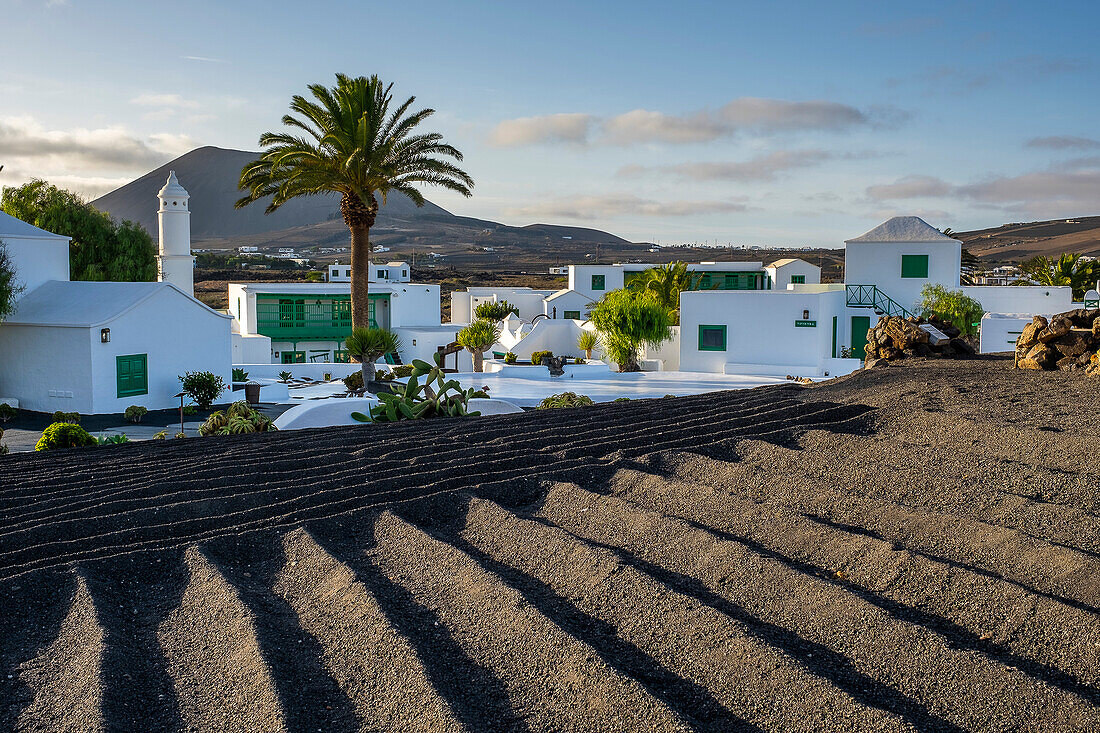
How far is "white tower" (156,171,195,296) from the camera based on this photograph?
32.5 m

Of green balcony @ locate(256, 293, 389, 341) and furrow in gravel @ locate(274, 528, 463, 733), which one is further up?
green balcony @ locate(256, 293, 389, 341)

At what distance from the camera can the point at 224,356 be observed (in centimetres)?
2659

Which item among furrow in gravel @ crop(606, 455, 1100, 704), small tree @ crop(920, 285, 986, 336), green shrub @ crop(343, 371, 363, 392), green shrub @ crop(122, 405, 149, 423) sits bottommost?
green shrub @ crop(122, 405, 149, 423)

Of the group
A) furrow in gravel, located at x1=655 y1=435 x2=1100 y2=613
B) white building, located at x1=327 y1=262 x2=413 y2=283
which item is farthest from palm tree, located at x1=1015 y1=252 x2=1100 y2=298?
furrow in gravel, located at x1=655 y1=435 x2=1100 y2=613

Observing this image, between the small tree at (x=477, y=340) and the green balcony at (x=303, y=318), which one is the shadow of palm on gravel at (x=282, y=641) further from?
the green balcony at (x=303, y=318)

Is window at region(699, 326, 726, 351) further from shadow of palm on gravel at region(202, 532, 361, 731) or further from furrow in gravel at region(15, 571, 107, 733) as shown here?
furrow in gravel at region(15, 571, 107, 733)

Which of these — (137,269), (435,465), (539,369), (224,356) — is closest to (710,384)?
(539,369)

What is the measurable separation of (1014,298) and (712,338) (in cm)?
1887

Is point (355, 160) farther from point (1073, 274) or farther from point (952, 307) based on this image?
point (1073, 274)

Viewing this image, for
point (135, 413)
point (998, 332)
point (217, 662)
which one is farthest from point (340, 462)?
point (998, 332)

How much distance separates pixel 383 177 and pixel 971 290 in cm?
2801

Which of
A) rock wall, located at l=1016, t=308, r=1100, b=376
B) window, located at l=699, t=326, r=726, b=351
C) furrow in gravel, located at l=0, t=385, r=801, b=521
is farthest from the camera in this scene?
window, located at l=699, t=326, r=726, b=351

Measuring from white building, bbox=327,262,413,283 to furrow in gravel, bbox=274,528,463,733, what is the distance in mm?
47900

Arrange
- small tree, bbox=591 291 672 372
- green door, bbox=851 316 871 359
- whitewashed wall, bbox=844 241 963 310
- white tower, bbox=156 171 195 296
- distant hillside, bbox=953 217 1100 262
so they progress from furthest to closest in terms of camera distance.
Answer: distant hillside, bbox=953 217 1100 262, whitewashed wall, bbox=844 241 963 310, green door, bbox=851 316 871 359, white tower, bbox=156 171 195 296, small tree, bbox=591 291 672 372
